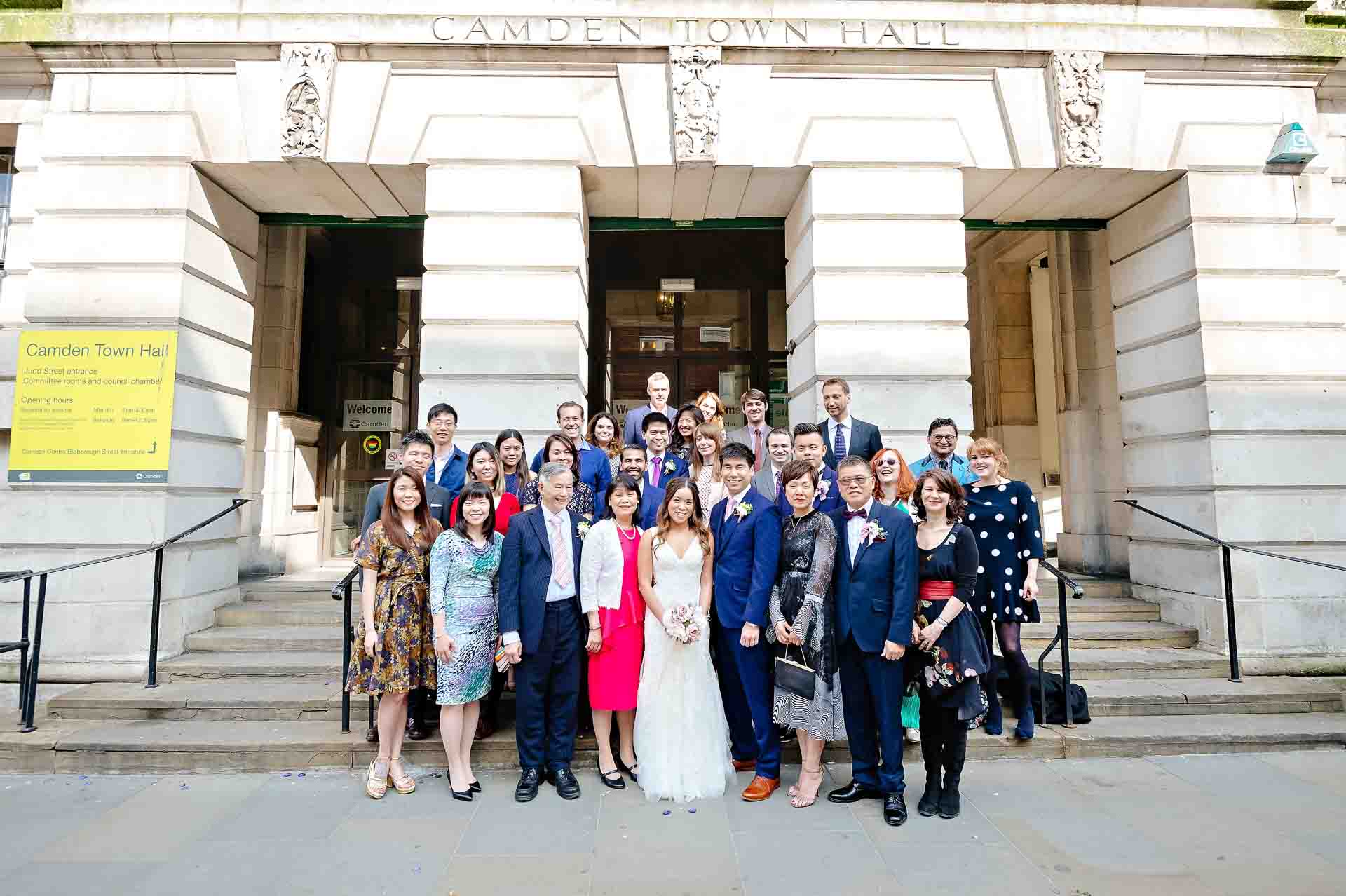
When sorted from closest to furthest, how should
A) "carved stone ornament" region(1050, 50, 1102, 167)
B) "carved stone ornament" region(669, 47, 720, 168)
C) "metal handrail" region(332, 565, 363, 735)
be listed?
"metal handrail" region(332, 565, 363, 735), "carved stone ornament" region(669, 47, 720, 168), "carved stone ornament" region(1050, 50, 1102, 167)

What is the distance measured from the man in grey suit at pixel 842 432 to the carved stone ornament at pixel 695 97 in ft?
9.62

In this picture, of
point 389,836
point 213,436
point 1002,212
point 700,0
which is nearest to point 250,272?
point 213,436

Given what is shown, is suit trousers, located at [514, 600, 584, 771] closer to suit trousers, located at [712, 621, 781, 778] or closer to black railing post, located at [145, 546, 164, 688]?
suit trousers, located at [712, 621, 781, 778]

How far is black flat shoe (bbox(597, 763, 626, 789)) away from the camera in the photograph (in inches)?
176

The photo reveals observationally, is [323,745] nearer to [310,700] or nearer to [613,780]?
[310,700]

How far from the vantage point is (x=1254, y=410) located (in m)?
6.80

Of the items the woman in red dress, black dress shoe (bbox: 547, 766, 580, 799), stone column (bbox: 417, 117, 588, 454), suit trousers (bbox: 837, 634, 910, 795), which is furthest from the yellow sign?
suit trousers (bbox: 837, 634, 910, 795)

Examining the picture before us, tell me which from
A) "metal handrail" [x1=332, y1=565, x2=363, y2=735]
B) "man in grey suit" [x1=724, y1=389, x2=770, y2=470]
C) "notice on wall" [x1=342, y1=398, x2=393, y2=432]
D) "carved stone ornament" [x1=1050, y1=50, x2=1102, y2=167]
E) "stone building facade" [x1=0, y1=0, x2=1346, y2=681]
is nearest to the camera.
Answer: "metal handrail" [x1=332, y1=565, x2=363, y2=735]

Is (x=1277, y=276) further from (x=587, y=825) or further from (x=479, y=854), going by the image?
(x=479, y=854)

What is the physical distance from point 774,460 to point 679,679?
5.76 feet

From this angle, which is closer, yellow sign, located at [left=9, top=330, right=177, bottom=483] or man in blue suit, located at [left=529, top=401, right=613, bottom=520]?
man in blue suit, located at [left=529, top=401, right=613, bottom=520]

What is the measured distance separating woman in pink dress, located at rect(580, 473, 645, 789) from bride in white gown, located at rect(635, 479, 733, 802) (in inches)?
4.1

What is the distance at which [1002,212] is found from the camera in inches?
316

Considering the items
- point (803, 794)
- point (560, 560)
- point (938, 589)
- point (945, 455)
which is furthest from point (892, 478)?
point (560, 560)
